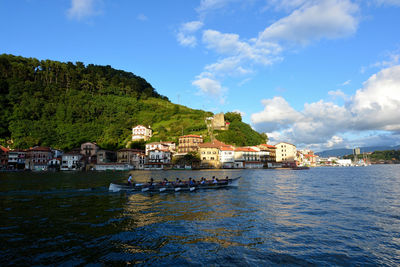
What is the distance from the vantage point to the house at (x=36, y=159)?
91.9m

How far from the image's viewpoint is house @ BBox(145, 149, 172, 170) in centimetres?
9931

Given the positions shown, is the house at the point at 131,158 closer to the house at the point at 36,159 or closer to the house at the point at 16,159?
the house at the point at 36,159

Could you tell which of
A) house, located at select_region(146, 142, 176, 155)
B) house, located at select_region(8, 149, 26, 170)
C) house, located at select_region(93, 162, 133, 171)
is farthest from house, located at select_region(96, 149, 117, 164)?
house, located at select_region(8, 149, 26, 170)

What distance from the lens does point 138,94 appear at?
164 meters

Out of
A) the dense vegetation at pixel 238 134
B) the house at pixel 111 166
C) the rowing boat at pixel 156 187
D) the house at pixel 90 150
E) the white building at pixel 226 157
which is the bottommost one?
the rowing boat at pixel 156 187

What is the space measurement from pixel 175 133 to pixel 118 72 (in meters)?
98.6

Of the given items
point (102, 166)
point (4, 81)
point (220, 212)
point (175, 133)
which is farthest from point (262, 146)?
point (4, 81)

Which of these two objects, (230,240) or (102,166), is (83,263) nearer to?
(230,240)

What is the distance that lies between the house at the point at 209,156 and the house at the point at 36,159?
61368mm

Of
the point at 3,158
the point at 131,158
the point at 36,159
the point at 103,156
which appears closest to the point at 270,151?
the point at 131,158

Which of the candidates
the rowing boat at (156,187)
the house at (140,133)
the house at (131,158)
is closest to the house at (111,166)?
the house at (131,158)

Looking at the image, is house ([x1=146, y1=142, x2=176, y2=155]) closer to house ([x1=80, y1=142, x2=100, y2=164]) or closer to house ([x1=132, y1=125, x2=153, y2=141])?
house ([x1=132, y1=125, x2=153, y2=141])

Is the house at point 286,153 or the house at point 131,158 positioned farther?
the house at point 286,153

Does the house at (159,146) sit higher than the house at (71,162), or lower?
higher
